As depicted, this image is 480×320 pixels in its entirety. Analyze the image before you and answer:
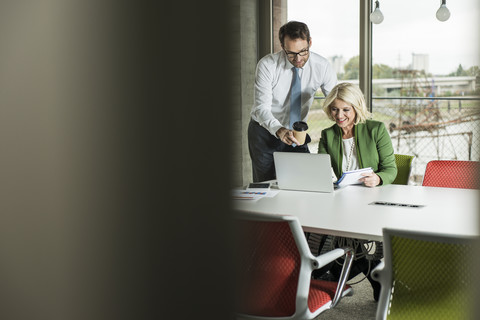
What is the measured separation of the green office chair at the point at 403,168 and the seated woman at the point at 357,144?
0.31 metres

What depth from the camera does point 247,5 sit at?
6152mm

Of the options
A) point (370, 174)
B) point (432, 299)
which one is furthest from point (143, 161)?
point (370, 174)

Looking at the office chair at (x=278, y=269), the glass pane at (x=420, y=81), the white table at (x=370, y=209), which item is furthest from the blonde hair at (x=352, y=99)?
the glass pane at (x=420, y=81)

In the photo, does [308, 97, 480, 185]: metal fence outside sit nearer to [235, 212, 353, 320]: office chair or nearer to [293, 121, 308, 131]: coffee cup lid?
[293, 121, 308, 131]: coffee cup lid

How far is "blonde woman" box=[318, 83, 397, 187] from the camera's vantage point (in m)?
3.23

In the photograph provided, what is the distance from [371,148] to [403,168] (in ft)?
1.58

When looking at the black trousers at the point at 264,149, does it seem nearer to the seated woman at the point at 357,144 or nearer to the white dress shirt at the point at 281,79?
the white dress shirt at the point at 281,79

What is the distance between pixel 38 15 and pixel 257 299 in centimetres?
173

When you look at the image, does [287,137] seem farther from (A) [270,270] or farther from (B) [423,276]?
(B) [423,276]

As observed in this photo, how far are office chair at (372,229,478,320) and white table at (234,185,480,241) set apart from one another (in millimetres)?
287

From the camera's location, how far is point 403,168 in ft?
11.8

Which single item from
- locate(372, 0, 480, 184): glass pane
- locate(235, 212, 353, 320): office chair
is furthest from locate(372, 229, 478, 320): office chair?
locate(372, 0, 480, 184): glass pane

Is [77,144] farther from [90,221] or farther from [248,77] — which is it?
[248,77]

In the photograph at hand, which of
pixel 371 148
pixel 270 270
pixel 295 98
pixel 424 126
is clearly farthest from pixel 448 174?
pixel 424 126
